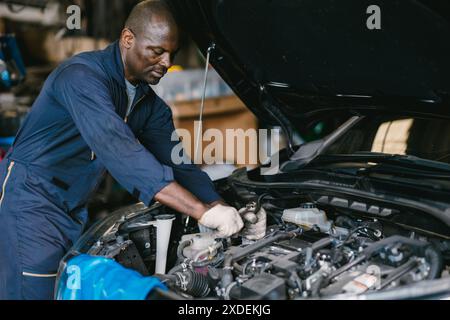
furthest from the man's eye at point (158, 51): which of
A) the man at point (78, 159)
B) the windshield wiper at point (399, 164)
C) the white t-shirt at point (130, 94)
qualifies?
the windshield wiper at point (399, 164)

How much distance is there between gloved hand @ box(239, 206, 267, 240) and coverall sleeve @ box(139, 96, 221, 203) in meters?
0.27

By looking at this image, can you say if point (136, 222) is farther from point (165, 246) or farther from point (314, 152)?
point (314, 152)

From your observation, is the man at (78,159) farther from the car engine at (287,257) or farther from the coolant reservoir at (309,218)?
the coolant reservoir at (309,218)

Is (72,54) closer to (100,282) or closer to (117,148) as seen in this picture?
(117,148)

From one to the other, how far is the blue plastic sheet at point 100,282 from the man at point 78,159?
27 centimetres

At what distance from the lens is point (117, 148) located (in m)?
1.62

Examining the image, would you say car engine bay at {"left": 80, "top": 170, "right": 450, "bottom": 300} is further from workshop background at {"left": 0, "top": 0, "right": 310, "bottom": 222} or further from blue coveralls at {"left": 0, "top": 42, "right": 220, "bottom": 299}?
workshop background at {"left": 0, "top": 0, "right": 310, "bottom": 222}

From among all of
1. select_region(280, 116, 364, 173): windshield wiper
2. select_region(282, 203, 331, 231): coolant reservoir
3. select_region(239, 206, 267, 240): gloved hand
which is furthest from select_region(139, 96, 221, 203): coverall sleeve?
select_region(280, 116, 364, 173): windshield wiper

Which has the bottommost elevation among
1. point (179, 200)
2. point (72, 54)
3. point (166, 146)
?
point (179, 200)

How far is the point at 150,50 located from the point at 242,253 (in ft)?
2.76

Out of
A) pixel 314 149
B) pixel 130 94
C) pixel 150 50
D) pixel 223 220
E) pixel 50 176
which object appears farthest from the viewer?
pixel 314 149

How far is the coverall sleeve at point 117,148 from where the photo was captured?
5.30 feet

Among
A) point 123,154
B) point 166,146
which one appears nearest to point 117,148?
point 123,154
